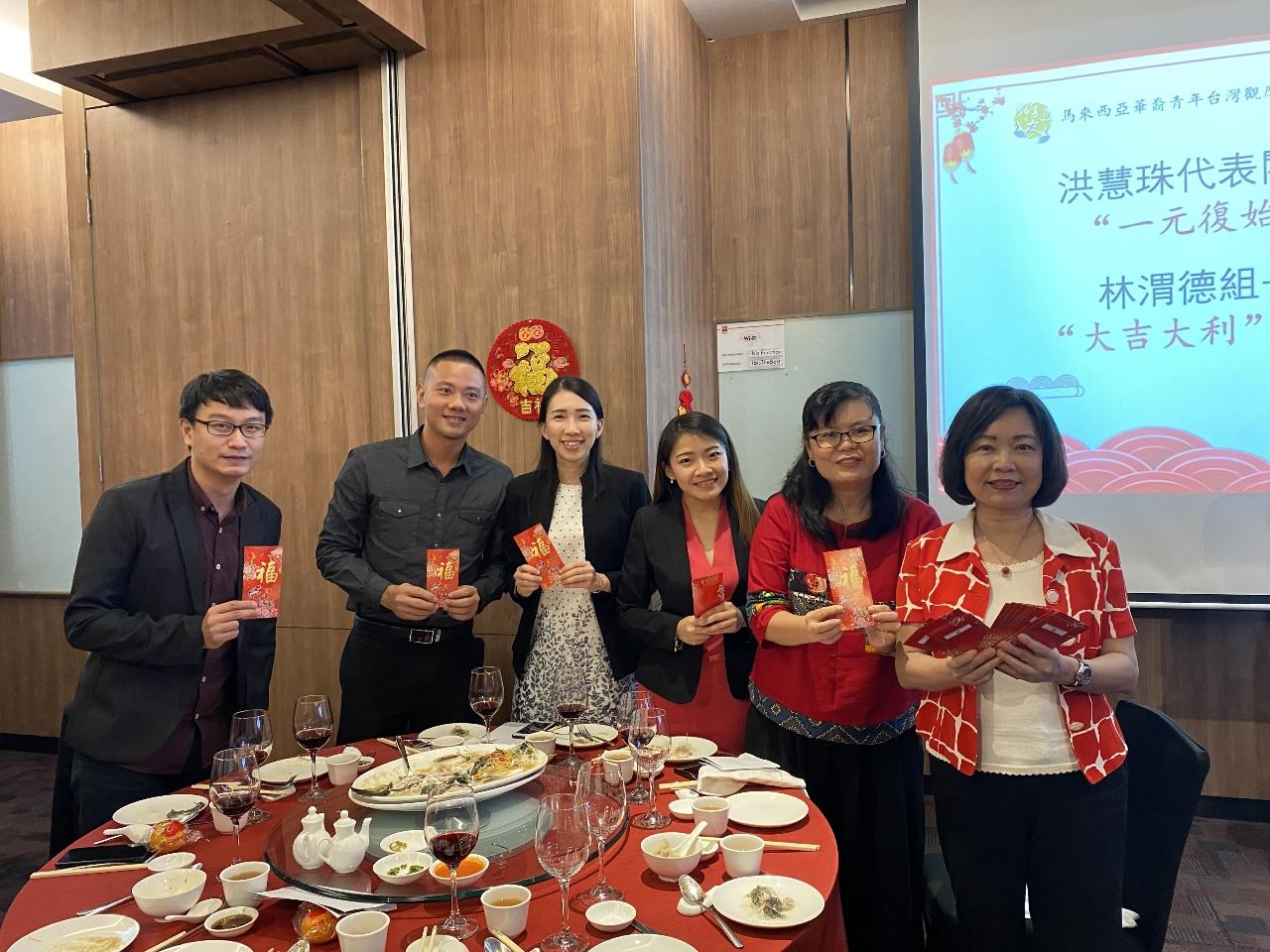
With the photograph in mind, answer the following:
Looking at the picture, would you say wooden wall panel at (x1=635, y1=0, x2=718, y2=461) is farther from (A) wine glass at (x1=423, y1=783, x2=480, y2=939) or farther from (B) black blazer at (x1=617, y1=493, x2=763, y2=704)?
(A) wine glass at (x1=423, y1=783, x2=480, y2=939)

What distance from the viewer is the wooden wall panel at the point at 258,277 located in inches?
157

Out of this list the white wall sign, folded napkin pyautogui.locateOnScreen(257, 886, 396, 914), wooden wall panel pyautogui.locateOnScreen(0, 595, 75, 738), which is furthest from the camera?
wooden wall panel pyautogui.locateOnScreen(0, 595, 75, 738)

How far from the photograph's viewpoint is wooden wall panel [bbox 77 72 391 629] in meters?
3.99

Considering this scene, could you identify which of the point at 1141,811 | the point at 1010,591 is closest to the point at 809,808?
the point at 1010,591

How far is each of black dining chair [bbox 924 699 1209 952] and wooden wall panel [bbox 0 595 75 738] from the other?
5.08 m

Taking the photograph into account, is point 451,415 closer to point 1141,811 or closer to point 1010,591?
point 1010,591

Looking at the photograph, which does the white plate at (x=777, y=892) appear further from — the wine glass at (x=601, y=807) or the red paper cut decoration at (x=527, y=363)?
the red paper cut decoration at (x=527, y=363)

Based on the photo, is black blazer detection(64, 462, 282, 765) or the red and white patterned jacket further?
black blazer detection(64, 462, 282, 765)

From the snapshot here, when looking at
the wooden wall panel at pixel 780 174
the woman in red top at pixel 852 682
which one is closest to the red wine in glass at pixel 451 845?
the woman in red top at pixel 852 682

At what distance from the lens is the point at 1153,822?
6.17 feet

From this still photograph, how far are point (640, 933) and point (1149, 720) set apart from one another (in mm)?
1363

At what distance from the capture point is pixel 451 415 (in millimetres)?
2889

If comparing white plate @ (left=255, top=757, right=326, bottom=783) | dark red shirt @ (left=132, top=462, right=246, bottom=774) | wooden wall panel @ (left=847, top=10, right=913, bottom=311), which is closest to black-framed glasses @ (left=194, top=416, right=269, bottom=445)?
dark red shirt @ (left=132, top=462, right=246, bottom=774)

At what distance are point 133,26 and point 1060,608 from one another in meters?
4.29
